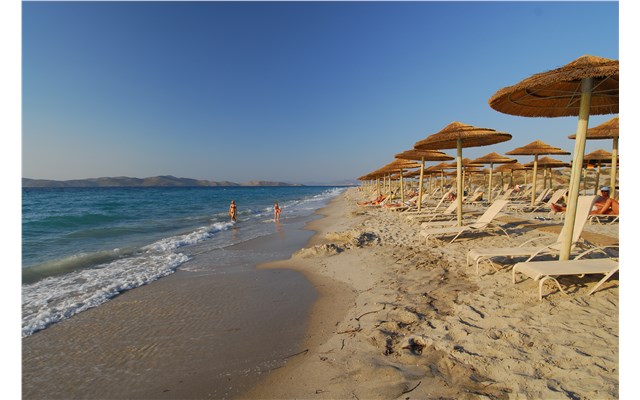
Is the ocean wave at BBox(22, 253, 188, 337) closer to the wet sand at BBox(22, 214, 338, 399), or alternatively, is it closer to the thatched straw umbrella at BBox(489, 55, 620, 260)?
the wet sand at BBox(22, 214, 338, 399)

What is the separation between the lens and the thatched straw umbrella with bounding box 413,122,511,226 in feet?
21.2

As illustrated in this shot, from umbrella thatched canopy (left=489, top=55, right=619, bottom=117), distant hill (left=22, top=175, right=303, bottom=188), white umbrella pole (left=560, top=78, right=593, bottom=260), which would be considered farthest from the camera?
distant hill (left=22, top=175, right=303, bottom=188)

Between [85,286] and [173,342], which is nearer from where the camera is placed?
[173,342]

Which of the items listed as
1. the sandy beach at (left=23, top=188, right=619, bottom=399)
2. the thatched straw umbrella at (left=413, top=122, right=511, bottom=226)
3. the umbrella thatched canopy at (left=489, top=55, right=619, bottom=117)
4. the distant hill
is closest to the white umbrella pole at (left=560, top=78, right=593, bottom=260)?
the umbrella thatched canopy at (left=489, top=55, right=619, bottom=117)

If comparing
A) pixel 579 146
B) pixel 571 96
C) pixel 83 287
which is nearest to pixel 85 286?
pixel 83 287

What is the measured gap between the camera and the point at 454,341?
8.78 ft

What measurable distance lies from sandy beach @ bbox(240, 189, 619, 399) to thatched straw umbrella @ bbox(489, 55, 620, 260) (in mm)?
1110

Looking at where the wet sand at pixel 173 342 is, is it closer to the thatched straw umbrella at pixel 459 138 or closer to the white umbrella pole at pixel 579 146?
the white umbrella pole at pixel 579 146

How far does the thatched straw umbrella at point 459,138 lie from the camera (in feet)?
21.2

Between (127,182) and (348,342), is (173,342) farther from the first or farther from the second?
(127,182)

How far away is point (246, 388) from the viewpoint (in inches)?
94.7

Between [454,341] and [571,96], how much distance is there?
13.8ft
